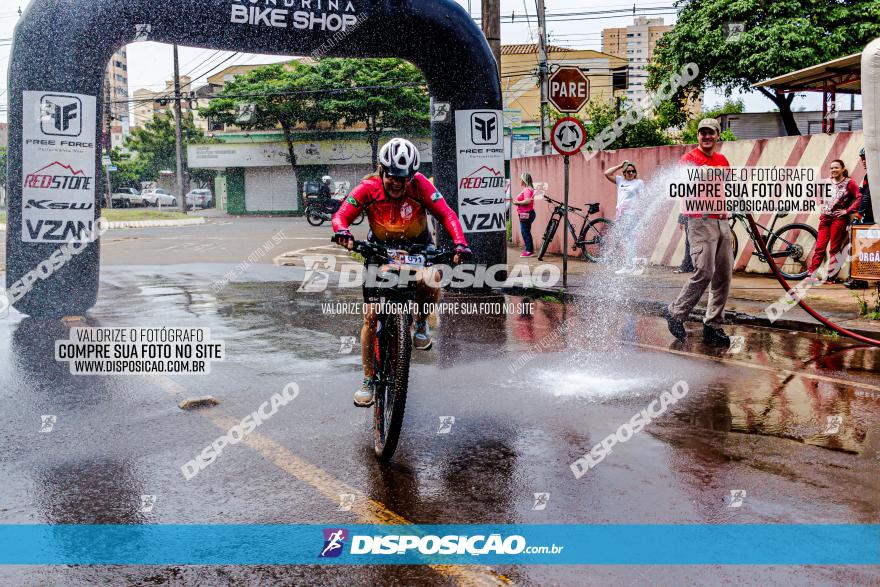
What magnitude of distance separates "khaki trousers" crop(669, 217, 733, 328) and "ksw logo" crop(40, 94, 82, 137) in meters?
7.70

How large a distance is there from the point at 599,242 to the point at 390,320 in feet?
39.4

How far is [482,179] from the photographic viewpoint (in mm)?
13977

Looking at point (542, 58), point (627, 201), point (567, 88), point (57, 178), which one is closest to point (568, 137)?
point (567, 88)

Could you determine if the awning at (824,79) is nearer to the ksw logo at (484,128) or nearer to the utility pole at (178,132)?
the ksw logo at (484,128)

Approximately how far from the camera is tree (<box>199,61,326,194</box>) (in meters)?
51.8

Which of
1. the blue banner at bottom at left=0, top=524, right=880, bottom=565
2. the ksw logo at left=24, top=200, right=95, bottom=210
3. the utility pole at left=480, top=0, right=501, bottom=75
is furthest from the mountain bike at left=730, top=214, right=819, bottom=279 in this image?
the blue banner at bottom at left=0, top=524, right=880, bottom=565

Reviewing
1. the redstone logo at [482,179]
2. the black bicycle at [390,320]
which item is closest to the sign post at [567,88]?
the redstone logo at [482,179]

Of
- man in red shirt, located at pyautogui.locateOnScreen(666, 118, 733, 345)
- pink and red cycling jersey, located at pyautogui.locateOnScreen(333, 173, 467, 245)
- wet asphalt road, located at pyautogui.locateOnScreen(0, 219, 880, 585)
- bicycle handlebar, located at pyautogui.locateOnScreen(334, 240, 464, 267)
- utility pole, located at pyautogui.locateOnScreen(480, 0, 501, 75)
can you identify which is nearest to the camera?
wet asphalt road, located at pyautogui.locateOnScreen(0, 219, 880, 585)

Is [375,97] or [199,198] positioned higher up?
[375,97]

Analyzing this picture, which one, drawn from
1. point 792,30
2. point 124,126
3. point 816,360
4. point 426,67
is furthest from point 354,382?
point 124,126

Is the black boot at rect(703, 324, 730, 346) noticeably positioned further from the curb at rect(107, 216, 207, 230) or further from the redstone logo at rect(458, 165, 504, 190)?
the curb at rect(107, 216, 207, 230)

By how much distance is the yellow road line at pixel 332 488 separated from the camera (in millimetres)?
3654

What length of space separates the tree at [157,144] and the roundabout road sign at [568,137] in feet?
206

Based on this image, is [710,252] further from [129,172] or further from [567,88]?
[129,172]
